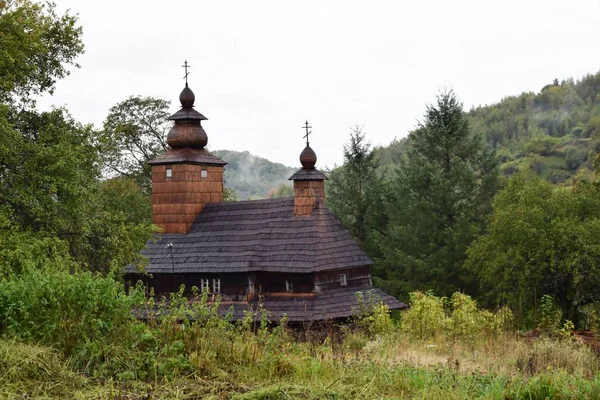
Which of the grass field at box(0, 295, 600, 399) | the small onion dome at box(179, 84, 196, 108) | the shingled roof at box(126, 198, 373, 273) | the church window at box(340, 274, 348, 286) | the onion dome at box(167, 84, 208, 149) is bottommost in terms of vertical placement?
the grass field at box(0, 295, 600, 399)

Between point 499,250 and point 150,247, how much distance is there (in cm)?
1467

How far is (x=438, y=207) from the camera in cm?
3256

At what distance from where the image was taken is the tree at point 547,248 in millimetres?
22219

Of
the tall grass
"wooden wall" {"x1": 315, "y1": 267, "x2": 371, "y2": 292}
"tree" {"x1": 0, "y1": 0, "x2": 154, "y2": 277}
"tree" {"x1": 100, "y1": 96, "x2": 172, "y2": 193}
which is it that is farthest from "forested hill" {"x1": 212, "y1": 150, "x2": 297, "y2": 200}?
the tall grass

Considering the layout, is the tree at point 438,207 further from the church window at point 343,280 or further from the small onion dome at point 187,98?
the small onion dome at point 187,98

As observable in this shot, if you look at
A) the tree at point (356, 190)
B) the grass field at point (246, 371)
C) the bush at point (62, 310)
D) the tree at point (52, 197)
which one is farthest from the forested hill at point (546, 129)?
the bush at point (62, 310)

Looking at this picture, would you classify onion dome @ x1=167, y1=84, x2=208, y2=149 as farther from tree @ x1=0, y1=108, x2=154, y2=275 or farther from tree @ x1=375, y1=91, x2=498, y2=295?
tree @ x1=0, y1=108, x2=154, y2=275

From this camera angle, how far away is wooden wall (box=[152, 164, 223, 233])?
32.4 metres

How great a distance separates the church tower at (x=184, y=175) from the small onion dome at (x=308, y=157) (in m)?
4.88

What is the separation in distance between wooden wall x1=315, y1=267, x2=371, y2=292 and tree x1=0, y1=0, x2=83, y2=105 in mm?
11834

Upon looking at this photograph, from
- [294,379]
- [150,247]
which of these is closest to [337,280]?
[150,247]

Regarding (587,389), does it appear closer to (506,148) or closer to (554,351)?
(554,351)

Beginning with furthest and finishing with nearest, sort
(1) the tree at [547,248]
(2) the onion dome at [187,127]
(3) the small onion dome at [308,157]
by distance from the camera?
(2) the onion dome at [187,127]
(3) the small onion dome at [308,157]
(1) the tree at [547,248]

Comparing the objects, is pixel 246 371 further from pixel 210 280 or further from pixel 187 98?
pixel 187 98
